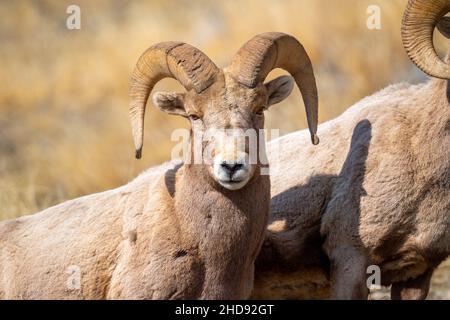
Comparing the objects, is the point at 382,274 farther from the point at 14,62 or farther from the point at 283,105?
the point at 14,62

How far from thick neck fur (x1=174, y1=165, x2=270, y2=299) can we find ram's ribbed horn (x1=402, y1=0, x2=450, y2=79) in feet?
6.24

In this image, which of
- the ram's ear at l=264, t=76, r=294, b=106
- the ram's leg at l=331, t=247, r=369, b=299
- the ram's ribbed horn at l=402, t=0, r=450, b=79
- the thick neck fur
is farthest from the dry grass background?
the thick neck fur

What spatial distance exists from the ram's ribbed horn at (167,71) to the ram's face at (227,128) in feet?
0.38

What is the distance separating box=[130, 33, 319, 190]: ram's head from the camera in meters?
8.70

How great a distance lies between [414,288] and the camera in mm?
10688

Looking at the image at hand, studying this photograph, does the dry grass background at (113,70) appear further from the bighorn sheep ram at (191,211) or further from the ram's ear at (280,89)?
the bighorn sheep ram at (191,211)

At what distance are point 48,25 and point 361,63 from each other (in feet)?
39.9

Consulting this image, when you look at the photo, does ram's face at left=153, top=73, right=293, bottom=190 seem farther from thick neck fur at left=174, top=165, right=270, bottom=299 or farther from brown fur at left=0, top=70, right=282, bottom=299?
thick neck fur at left=174, top=165, right=270, bottom=299

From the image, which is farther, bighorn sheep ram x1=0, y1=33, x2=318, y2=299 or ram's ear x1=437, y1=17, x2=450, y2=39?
ram's ear x1=437, y1=17, x2=450, y2=39

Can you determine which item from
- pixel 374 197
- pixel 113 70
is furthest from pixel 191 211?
pixel 113 70

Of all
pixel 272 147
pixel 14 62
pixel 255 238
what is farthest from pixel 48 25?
pixel 255 238
